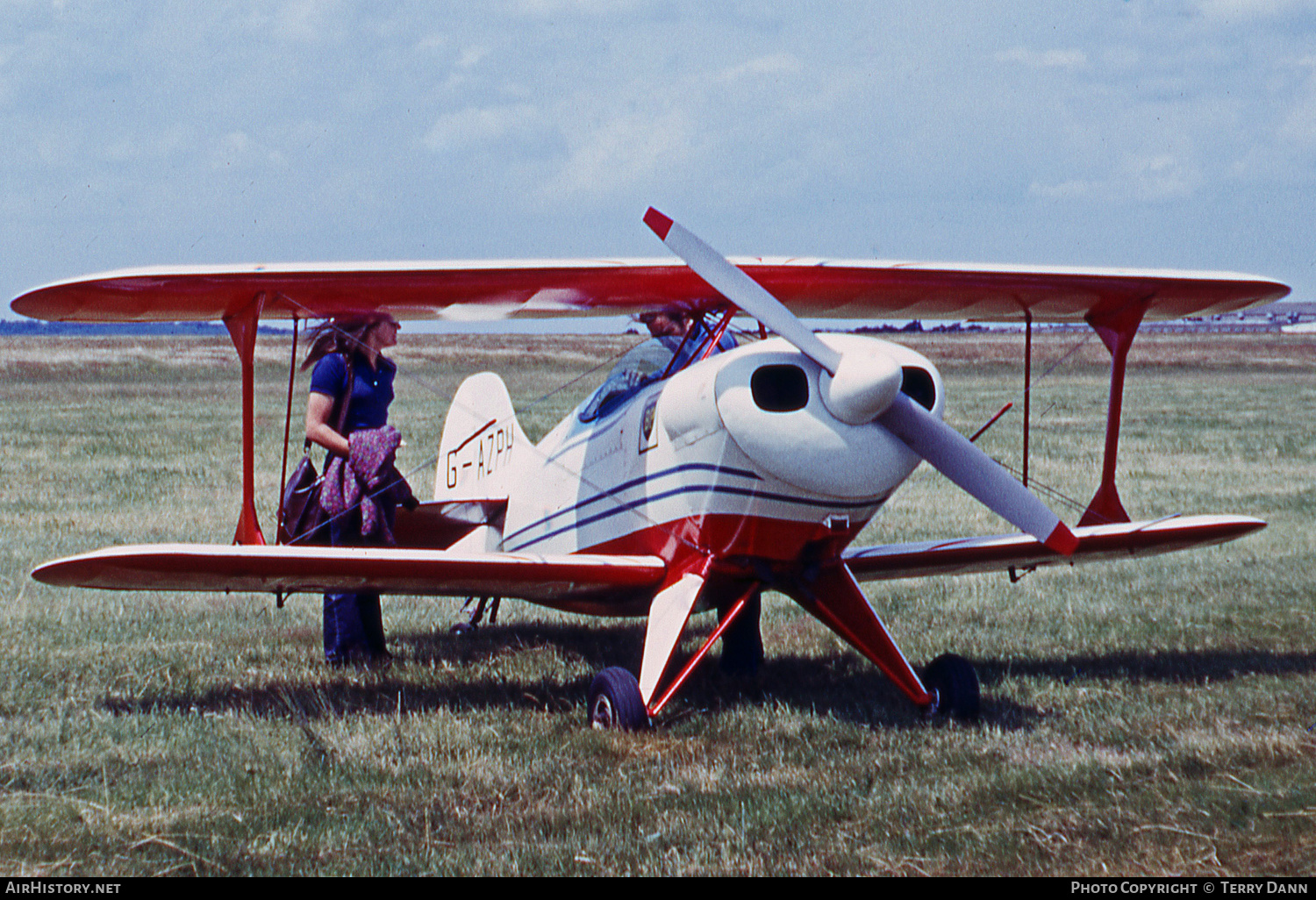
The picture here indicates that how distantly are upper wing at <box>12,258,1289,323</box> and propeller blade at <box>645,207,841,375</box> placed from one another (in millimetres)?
800

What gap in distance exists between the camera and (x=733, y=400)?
5.27 meters

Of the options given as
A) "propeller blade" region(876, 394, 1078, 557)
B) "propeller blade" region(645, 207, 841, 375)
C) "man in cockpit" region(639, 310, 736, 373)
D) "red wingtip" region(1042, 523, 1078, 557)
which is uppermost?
"propeller blade" region(645, 207, 841, 375)

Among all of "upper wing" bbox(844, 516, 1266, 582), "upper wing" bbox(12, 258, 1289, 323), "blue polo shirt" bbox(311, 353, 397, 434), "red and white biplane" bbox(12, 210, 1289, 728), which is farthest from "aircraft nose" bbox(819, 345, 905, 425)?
"blue polo shirt" bbox(311, 353, 397, 434)

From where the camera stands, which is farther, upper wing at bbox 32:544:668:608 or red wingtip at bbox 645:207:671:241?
upper wing at bbox 32:544:668:608

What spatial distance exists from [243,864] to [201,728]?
1.88 m

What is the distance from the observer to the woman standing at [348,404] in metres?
6.98

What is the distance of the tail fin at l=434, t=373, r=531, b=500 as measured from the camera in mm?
8227

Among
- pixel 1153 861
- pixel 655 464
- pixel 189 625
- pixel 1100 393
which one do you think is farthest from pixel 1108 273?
pixel 1100 393

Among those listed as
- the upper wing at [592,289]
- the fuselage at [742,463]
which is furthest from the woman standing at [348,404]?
the fuselage at [742,463]

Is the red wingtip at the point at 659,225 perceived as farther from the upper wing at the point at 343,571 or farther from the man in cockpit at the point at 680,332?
the upper wing at the point at 343,571

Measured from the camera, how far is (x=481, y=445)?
889cm

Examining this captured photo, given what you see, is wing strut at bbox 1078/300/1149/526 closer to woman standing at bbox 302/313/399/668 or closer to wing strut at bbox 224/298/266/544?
woman standing at bbox 302/313/399/668

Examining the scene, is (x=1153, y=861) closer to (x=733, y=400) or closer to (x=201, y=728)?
(x=733, y=400)

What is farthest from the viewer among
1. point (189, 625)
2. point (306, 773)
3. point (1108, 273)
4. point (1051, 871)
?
point (189, 625)
